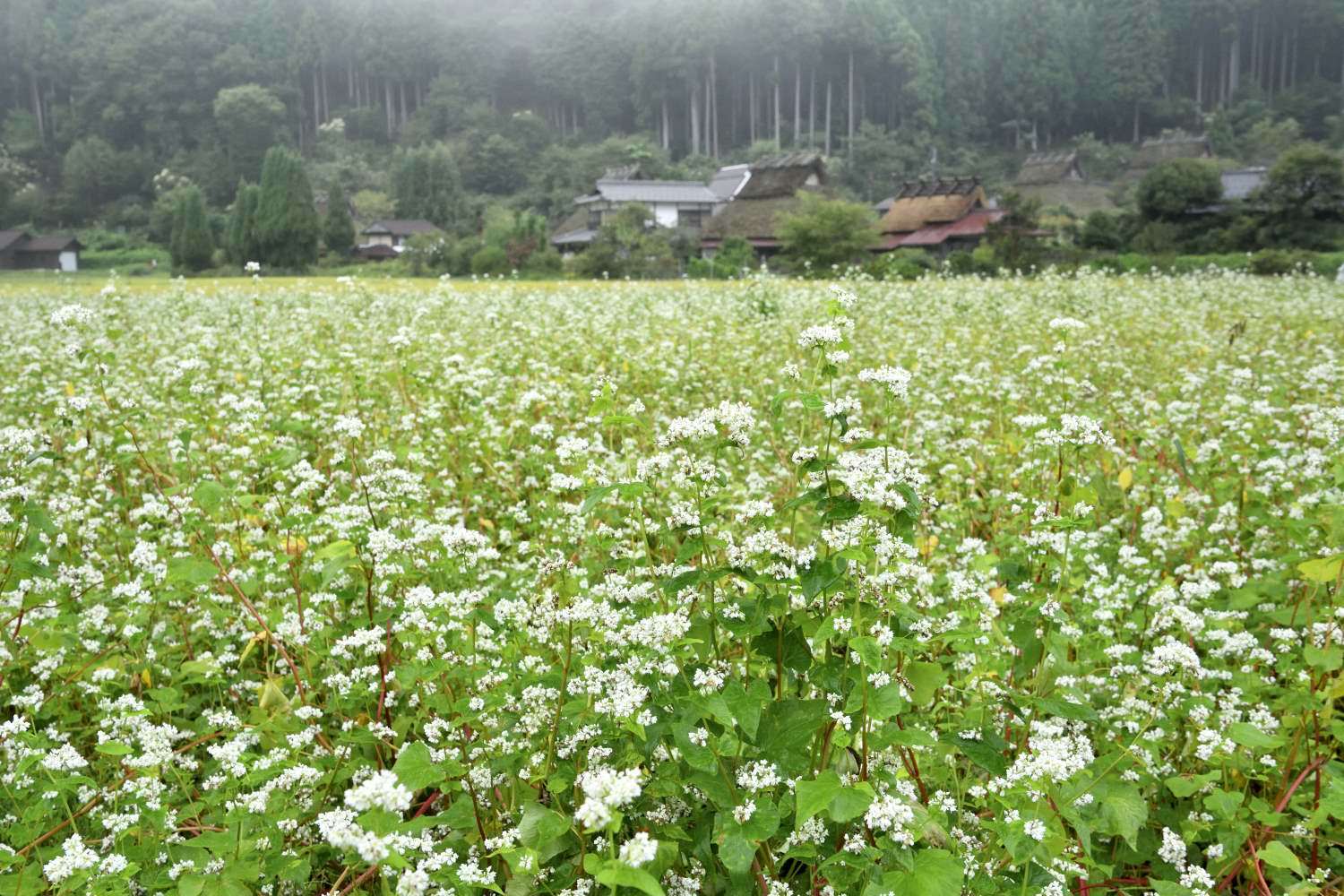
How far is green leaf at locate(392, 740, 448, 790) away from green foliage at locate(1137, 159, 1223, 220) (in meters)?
40.4

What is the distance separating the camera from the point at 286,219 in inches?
1930

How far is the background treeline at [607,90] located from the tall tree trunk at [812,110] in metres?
0.68

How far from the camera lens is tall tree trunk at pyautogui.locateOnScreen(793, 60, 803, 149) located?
311 feet

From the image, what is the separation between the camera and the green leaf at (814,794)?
176cm

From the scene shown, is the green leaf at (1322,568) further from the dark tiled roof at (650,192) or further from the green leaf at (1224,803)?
the dark tiled roof at (650,192)

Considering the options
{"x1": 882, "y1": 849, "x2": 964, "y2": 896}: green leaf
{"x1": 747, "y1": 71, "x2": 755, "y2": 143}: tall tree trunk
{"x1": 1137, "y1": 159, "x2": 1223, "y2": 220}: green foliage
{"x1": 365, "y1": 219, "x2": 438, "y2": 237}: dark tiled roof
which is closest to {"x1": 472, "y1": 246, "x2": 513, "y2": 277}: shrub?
{"x1": 365, "y1": 219, "x2": 438, "y2": 237}: dark tiled roof

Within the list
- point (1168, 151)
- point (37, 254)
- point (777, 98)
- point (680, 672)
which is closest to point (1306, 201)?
point (680, 672)

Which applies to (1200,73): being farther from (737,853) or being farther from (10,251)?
(737,853)

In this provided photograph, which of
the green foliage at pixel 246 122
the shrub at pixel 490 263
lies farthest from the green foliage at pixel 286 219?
the green foliage at pixel 246 122

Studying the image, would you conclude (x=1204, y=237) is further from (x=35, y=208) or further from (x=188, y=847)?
(x=35, y=208)

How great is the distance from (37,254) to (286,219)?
1575 centimetres

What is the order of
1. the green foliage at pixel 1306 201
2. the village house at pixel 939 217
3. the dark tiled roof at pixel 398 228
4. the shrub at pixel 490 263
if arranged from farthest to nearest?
the dark tiled roof at pixel 398 228
the village house at pixel 939 217
the shrub at pixel 490 263
the green foliage at pixel 1306 201

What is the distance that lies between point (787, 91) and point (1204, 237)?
2868 inches

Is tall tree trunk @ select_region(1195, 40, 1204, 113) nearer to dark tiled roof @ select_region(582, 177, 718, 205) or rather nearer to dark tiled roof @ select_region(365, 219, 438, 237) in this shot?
dark tiled roof @ select_region(582, 177, 718, 205)
